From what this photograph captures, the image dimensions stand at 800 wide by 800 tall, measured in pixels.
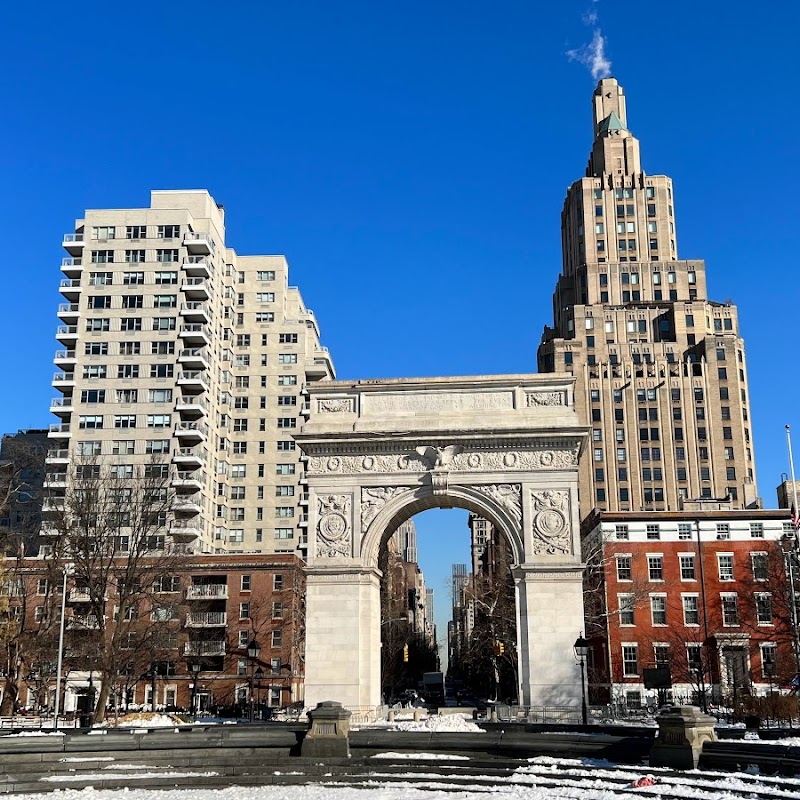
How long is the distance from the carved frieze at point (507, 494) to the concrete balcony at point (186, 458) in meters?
43.2

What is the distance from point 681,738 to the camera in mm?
21734

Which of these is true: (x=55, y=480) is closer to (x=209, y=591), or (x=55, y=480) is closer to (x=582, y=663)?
(x=209, y=591)

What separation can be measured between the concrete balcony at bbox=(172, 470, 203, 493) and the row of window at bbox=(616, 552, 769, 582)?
1363 inches

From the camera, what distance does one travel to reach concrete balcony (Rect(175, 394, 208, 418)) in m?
77.5

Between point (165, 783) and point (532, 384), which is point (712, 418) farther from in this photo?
point (165, 783)

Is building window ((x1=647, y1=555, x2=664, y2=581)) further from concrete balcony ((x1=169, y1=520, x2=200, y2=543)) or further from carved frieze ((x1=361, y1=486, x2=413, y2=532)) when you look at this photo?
concrete balcony ((x1=169, y1=520, x2=200, y2=543))

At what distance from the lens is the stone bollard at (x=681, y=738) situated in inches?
848

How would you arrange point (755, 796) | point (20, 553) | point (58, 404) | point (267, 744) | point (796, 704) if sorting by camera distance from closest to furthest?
point (755, 796) → point (267, 744) → point (796, 704) → point (20, 553) → point (58, 404)

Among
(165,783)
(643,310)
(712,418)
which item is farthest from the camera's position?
(643,310)

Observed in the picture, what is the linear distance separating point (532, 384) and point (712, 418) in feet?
215

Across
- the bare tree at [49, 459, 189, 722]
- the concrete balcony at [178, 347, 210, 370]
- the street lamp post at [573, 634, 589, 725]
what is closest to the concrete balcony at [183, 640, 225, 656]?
the bare tree at [49, 459, 189, 722]

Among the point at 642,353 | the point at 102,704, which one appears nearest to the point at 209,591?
the point at 102,704

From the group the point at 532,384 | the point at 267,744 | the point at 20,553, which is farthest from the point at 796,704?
the point at 20,553

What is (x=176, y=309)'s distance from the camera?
79750 mm
